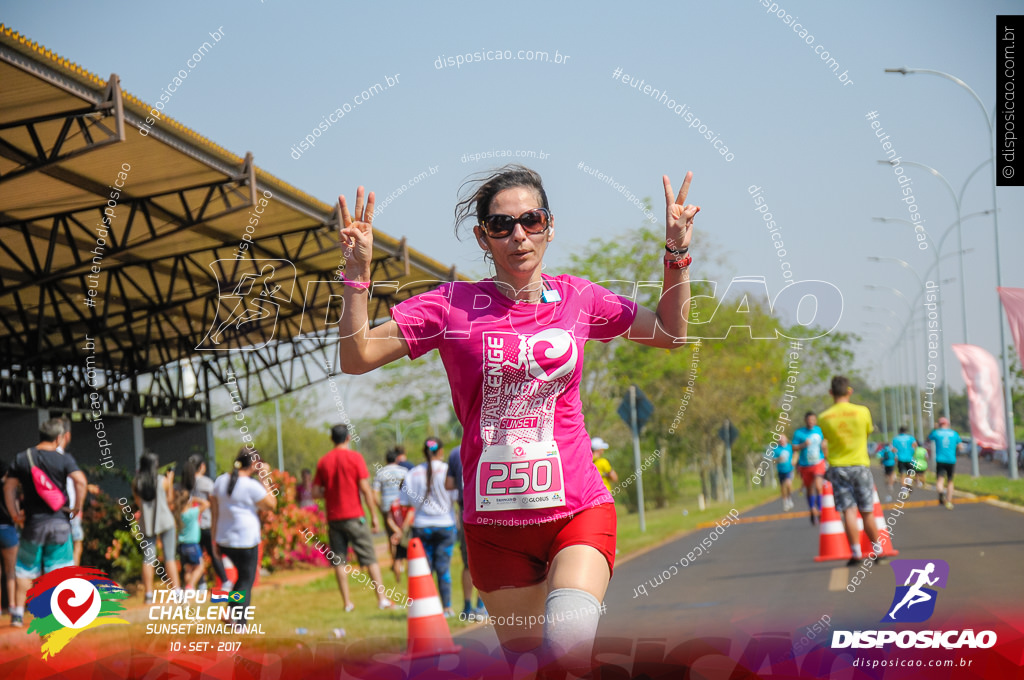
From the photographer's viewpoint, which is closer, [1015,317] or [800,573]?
[1015,317]

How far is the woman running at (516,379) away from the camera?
3.31 meters

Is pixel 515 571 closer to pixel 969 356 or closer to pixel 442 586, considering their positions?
pixel 442 586

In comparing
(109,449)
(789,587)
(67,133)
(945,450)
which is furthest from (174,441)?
(789,587)

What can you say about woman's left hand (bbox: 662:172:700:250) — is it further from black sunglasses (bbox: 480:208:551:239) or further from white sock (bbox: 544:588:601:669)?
white sock (bbox: 544:588:601:669)

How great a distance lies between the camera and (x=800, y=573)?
36.6 ft

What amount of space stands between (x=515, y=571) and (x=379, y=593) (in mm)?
7759

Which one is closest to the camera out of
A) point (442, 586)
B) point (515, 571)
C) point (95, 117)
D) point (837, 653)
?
point (515, 571)

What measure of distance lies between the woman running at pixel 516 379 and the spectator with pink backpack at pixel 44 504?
638 centimetres

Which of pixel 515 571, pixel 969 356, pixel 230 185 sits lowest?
pixel 515 571

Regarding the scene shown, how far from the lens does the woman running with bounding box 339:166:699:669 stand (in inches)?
130

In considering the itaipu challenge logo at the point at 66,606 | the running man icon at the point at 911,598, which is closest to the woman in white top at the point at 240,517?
the itaipu challenge logo at the point at 66,606

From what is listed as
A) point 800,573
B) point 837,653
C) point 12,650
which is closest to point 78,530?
point 12,650

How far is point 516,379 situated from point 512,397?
6cm

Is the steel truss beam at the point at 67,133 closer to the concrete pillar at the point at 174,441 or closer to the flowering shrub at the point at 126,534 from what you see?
the flowering shrub at the point at 126,534
